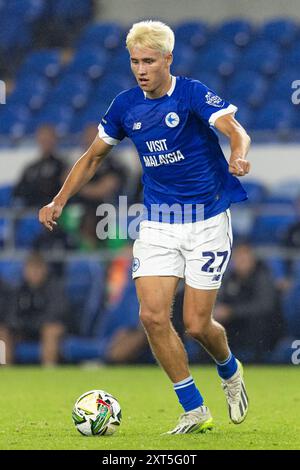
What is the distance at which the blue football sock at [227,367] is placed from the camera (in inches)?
291

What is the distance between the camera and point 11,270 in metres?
14.2

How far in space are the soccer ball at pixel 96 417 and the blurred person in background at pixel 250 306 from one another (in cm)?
A: 588

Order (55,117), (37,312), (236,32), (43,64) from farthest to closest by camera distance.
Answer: (43,64), (236,32), (55,117), (37,312)

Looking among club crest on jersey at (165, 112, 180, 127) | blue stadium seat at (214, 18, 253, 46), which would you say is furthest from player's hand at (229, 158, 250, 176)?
blue stadium seat at (214, 18, 253, 46)

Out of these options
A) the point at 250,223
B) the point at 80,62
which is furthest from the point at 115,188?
the point at 80,62

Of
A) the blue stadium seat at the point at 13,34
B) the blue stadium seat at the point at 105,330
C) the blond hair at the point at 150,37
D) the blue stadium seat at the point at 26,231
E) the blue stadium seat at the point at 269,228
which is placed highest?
the blond hair at the point at 150,37

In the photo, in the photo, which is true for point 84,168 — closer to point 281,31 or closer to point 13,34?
point 281,31

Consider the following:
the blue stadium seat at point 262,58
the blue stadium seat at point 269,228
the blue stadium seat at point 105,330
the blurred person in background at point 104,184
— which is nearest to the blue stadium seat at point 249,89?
the blue stadium seat at point 262,58

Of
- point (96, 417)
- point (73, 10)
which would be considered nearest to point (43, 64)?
point (73, 10)

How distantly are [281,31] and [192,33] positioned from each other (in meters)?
1.55

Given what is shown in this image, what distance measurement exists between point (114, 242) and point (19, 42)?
652 cm

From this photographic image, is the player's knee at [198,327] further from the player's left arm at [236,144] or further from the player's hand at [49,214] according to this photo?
the player's left arm at [236,144]

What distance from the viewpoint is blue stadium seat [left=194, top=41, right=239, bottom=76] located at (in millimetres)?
17312

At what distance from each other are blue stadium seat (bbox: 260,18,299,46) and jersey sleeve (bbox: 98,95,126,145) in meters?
10.1
